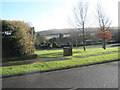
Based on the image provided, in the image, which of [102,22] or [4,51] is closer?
[4,51]

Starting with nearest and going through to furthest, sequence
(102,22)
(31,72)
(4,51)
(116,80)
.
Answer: (116,80)
(31,72)
(4,51)
(102,22)

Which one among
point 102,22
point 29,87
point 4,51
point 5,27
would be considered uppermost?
point 102,22

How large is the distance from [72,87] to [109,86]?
151 cm

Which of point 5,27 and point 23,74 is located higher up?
point 5,27

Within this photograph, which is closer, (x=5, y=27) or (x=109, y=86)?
(x=109, y=86)

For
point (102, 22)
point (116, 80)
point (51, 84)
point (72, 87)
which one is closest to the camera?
point (72, 87)

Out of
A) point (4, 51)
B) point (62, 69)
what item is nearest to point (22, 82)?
point (62, 69)

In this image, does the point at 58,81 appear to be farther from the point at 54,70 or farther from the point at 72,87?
the point at 54,70

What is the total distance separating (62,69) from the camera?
26.2ft

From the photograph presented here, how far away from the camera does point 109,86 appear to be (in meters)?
5.16

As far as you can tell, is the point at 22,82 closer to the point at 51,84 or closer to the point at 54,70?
the point at 51,84

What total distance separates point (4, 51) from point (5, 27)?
2.02m

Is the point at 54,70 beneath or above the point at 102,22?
beneath

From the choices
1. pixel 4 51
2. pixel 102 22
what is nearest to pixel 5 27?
pixel 4 51
